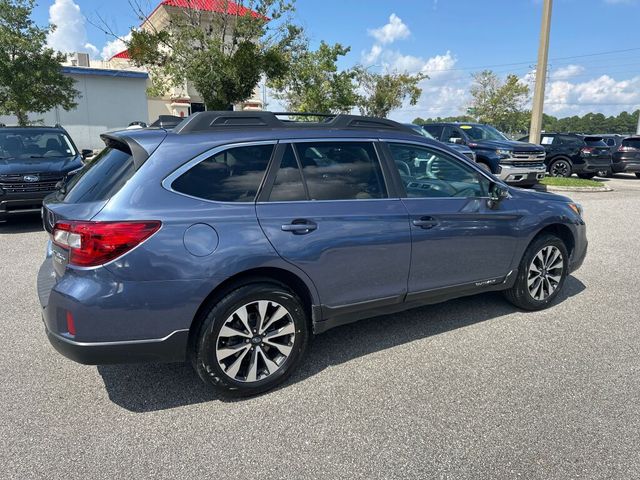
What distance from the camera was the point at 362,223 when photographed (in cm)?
333

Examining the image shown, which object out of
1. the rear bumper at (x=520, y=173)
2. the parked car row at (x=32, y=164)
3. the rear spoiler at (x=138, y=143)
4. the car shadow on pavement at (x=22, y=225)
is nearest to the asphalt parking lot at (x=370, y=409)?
the rear spoiler at (x=138, y=143)

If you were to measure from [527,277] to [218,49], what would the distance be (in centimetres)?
1389

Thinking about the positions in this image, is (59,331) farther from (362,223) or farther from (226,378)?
(362,223)

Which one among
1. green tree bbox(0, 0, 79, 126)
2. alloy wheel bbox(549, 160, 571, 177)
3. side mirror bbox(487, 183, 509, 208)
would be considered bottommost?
alloy wheel bbox(549, 160, 571, 177)

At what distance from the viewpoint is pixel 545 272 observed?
4.55 metres

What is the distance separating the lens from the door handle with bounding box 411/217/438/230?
141 inches

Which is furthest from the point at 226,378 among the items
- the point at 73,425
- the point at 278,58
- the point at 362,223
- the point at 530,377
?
the point at 278,58

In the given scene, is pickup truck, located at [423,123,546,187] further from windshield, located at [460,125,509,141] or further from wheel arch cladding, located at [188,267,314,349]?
wheel arch cladding, located at [188,267,314,349]

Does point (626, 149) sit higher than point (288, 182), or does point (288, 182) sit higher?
point (626, 149)

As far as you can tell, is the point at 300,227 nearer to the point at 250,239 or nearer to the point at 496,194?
the point at 250,239

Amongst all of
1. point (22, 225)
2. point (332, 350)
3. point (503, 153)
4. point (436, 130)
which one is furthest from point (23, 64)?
point (332, 350)

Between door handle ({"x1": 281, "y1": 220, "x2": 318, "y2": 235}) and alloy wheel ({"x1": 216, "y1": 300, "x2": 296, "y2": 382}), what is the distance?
0.48 m

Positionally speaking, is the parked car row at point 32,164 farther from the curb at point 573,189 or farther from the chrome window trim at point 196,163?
the curb at point 573,189

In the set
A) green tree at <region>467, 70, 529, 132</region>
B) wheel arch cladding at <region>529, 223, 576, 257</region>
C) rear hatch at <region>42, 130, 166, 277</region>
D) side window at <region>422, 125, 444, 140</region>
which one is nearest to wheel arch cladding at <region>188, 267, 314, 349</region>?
rear hatch at <region>42, 130, 166, 277</region>
